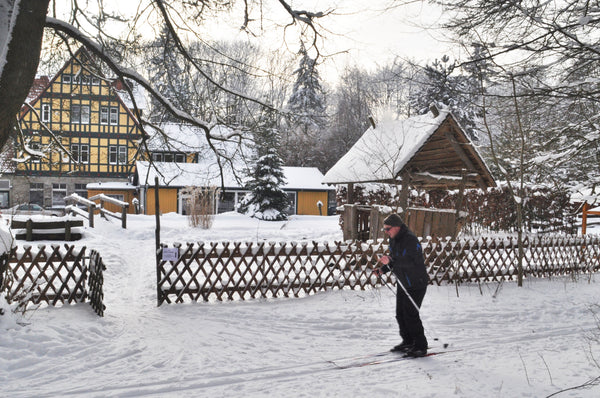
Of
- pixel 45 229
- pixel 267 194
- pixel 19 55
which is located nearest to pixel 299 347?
pixel 19 55

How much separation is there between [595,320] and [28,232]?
13.5 metres

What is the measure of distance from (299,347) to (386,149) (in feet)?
20.5

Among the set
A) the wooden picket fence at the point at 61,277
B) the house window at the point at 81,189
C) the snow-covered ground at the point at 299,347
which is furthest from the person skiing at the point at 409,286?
the house window at the point at 81,189

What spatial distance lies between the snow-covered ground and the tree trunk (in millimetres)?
2481

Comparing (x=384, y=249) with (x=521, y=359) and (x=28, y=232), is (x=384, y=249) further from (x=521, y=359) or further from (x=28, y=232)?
(x=28, y=232)

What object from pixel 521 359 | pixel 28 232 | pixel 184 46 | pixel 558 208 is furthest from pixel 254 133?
pixel 558 208

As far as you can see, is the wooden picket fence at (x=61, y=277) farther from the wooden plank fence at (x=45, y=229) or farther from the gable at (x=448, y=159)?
the wooden plank fence at (x=45, y=229)

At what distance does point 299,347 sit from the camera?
5.12 m

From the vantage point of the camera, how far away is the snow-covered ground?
3973 mm

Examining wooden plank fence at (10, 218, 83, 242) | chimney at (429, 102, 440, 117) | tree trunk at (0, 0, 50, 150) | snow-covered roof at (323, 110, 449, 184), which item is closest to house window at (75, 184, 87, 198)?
wooden plank fence at (10, 218, 83, 242)

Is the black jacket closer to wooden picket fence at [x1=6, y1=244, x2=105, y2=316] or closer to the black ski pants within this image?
the black ski pants

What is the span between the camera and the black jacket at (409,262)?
4.95 m

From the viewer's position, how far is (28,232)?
39.0 feet

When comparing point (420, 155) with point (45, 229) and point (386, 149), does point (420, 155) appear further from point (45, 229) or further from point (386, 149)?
point (45, 229)
